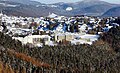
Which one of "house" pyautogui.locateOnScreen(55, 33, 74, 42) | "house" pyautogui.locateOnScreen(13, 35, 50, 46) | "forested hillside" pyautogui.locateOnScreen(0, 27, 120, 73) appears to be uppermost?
"forested hillside" pyautogui.locateOnScreen(0, 27, 120, 73)

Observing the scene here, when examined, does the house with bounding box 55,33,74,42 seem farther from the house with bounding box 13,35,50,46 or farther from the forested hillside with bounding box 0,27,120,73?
the forested hillside with bounding box 0,27,120,73

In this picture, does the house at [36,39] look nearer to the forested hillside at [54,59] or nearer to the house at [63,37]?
the house at [63,37]

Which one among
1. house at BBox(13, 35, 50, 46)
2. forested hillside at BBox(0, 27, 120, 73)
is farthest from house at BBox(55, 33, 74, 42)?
forested hillside at BBox(0, 27, 120, 73)

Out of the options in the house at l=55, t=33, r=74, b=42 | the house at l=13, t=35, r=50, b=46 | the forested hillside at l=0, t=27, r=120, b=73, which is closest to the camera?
the forested hillside at l=0, t=27, r=120, b=73

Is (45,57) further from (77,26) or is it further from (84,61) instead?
(77,26)

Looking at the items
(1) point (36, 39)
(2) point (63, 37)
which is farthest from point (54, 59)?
(2) point (63, 37)

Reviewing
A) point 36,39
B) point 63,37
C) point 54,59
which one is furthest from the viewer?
point 63,37

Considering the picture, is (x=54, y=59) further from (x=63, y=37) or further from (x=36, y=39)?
(x=63, y=37)

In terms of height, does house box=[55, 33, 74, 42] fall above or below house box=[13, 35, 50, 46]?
below

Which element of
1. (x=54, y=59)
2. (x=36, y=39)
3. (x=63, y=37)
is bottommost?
(x=63, y=37)

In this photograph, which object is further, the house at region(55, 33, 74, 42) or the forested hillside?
the house at region(55, 33, 74, 42)

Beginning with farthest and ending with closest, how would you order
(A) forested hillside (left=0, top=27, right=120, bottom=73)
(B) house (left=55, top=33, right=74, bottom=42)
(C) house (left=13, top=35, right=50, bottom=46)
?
(B) house (left=55, top=33, right=74, bottom=42), (C) house (left=13, top=35, right=50, bottom=46), (A) forested hillside (left=0, top=27, right=120, bottom=73)

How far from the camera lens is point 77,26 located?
9262 cm

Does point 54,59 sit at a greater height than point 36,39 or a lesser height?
greater
